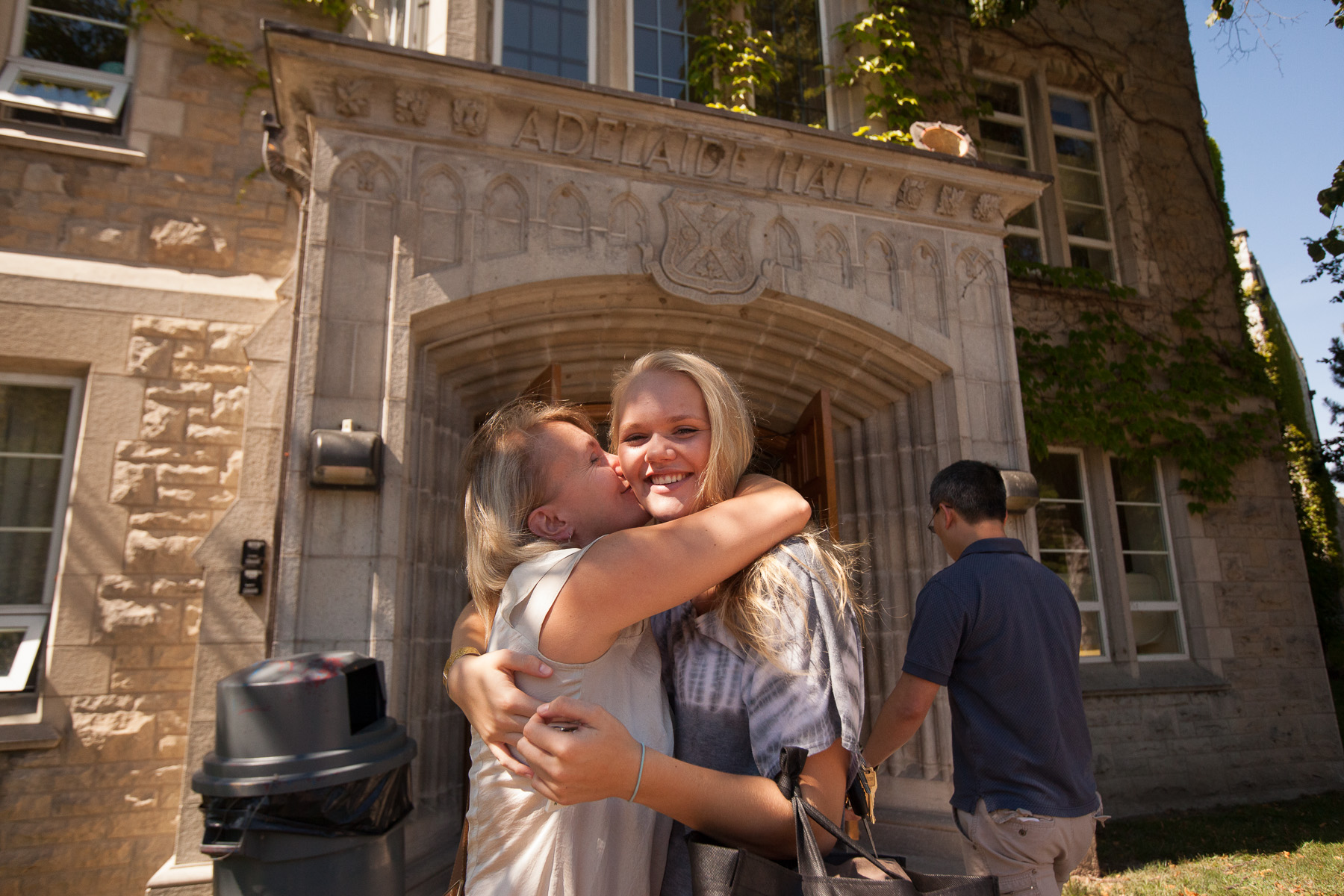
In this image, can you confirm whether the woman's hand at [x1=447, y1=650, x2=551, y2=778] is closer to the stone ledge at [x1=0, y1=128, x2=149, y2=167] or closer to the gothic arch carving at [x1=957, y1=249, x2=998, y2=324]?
the gothic arch carving at [x1=957, y1=249, x2=998, y2=324]

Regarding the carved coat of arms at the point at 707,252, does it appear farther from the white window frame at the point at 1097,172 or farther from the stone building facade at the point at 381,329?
the white window frame at the point at 1097,172

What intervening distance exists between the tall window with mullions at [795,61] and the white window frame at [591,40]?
90 centimetres

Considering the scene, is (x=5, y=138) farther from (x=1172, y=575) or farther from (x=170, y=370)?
(x=1172, y=575)

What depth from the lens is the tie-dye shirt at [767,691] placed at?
46.4 inches

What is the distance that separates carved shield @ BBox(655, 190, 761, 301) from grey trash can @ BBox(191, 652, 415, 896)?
10.4ft

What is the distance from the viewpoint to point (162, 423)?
450 centimetres

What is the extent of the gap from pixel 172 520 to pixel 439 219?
7.42ft

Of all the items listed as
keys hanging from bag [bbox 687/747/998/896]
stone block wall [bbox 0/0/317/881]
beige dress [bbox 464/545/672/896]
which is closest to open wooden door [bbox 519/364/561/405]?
stone block wall [bbox 0/0/317/881]

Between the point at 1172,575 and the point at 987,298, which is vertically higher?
the point at 987,298

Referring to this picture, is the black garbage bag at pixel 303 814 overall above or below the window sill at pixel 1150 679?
above

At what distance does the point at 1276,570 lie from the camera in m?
7.18

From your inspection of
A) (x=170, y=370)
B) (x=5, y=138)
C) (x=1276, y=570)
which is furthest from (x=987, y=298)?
(x=5, y=138)

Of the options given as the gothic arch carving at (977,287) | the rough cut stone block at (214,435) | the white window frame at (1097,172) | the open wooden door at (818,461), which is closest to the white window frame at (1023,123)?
the white window frame at (1097,172)

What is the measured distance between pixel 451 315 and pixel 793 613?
335 centimetres
